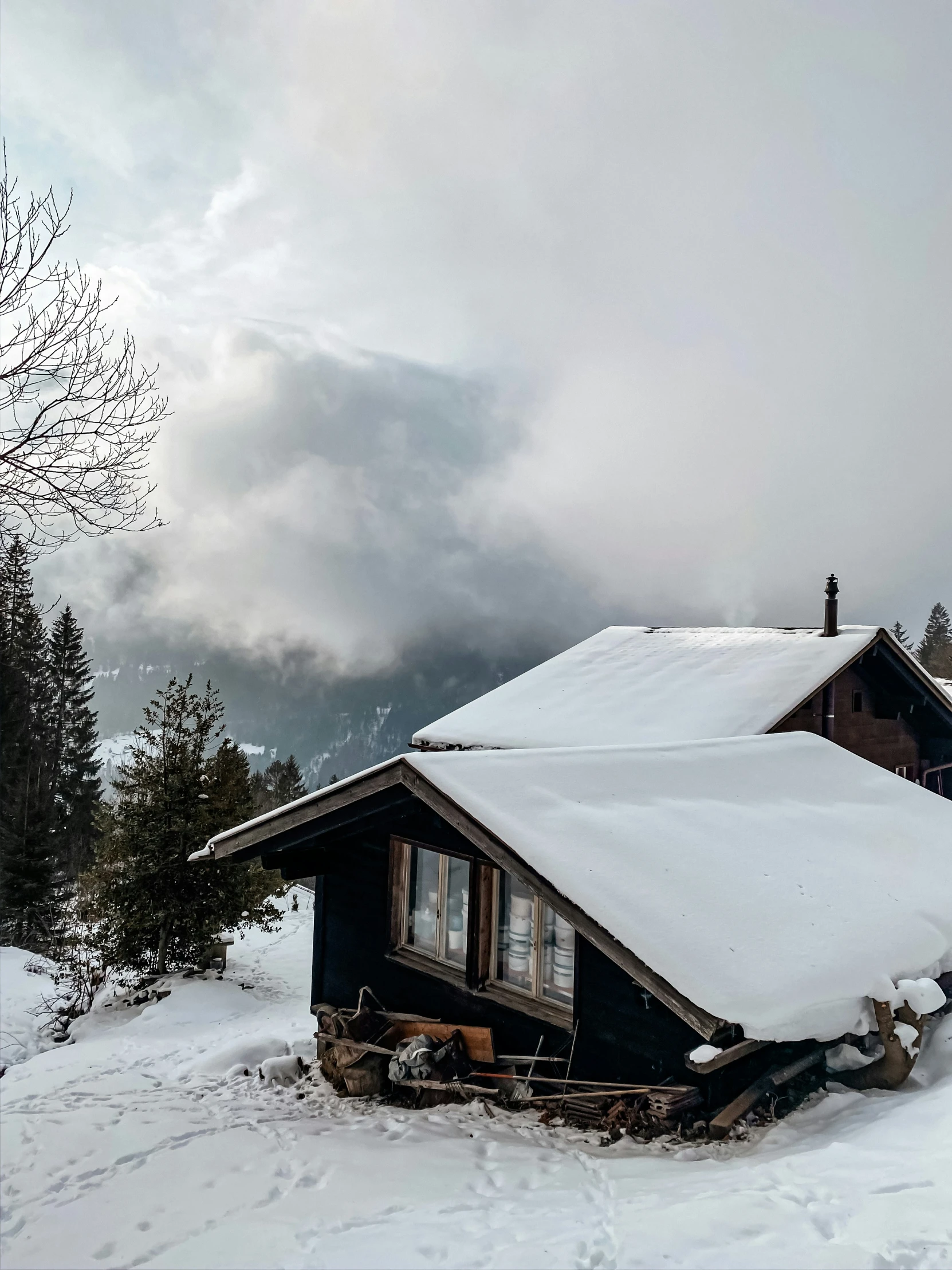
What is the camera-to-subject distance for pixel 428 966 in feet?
29.8

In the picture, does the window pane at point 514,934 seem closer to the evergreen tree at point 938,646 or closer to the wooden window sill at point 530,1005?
the wooden window sill at point 530,1005

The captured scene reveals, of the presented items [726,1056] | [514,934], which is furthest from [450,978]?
[726,1056]

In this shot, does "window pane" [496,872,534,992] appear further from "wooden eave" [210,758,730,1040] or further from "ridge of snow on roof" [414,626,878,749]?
"ridge of snow on roof" [414,626,878,749]

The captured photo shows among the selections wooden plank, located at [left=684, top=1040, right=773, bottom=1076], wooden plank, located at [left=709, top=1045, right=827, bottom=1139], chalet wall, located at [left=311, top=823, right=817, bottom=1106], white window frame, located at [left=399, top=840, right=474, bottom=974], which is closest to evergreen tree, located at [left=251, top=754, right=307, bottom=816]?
chalet wall, located at [left=311, top=823, right=817, bottom=1106]

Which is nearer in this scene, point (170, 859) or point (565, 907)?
point (565, 907)

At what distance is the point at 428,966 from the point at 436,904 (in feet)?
2.28

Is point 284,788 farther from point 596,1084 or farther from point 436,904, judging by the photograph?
point 596,1084

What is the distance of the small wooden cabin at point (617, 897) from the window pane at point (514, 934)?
2 centimetres

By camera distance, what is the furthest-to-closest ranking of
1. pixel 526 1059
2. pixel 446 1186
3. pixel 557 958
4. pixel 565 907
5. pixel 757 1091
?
pixel 557 958 < pixel 526 1059 < pixel 757 1091 < pixel 565 907 < pixel 446 1186

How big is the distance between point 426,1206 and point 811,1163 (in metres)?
2.67

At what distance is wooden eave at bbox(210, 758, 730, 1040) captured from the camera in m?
5.86

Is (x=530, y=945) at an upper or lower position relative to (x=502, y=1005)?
upper

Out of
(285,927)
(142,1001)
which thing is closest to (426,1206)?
(142,1001)

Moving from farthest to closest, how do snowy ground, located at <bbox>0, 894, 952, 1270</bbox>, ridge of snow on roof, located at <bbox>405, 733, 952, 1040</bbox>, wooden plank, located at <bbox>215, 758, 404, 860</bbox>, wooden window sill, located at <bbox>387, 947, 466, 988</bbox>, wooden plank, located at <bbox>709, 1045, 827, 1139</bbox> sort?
wooden window sill, located at <bbox>387, 947, 466, 988</bbox>
wooden plank, located at <bbox>215, 758, 404, 860</bbox>
wooden plank, located at <bbox>709, 1045, 827, 1139</bbox>
ridge of snow on roof, located at <bbox>405, 733, 952, 1040</bbox>
snowy ground, located at <bbox>0, 894, 952, 1270</bbox>
